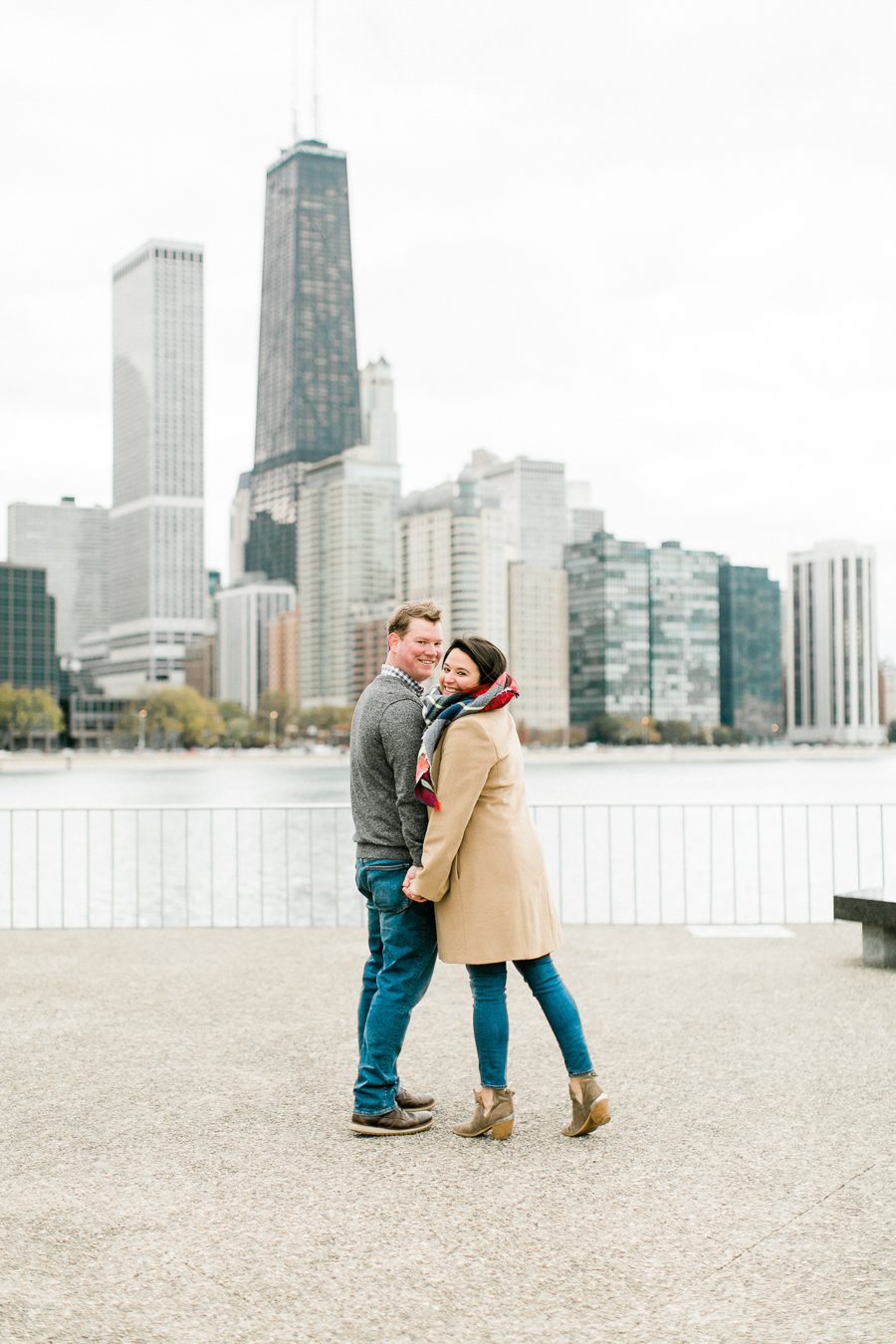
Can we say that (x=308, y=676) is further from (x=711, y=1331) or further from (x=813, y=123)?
(x=711, y=1331)

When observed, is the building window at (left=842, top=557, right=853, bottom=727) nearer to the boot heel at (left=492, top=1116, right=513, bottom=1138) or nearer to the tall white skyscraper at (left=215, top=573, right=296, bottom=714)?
the tall white skyscraper at (left=215, top=573, right=296, bottom=714)

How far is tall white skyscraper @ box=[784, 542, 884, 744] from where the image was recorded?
182375 millimetres

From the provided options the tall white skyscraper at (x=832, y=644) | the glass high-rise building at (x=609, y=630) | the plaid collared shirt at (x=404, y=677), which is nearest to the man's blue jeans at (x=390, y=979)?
the plaid collared shirt at (x=404, y=677)

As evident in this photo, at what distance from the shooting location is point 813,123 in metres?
53.2

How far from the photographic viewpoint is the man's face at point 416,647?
15.1 feet

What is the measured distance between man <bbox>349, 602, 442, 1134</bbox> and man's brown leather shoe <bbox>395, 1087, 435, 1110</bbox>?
0.14 metres

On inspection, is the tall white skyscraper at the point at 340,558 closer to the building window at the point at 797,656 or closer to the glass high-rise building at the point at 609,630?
the glass high-rise building at the point at 609,630

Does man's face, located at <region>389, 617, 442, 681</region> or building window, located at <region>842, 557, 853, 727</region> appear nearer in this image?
man's face, located at <region>389, 617, 442, 681</region>

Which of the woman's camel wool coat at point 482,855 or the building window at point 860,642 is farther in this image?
the building window at point 860,642

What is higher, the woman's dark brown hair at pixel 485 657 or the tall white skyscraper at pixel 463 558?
the tall white skyscraper at pixel 463 558

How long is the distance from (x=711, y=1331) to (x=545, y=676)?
166 metres

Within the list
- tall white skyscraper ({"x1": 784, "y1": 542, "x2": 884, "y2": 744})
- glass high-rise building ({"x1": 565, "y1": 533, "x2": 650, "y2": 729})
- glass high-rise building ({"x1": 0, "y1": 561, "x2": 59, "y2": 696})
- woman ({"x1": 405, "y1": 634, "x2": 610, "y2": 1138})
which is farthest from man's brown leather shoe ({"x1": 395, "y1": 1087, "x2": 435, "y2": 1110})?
tall white skyscraper ({"x1": 784, "y1": 542, "x2": 884, "y2": 744})

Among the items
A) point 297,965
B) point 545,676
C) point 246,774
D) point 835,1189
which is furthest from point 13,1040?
point 545,676

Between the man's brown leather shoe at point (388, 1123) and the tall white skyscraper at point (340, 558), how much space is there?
549ft
